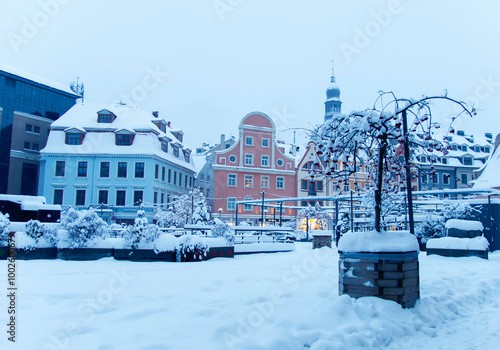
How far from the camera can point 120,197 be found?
41.7 m

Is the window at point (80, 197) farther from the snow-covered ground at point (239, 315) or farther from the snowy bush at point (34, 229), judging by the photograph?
the snow-covered ground at point (239, 315)

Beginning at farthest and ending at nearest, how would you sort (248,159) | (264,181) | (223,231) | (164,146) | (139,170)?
(264,181) → (248,159) → (164,146) → (139,170) → (223,231)

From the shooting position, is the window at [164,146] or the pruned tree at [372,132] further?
the window at [164,146]

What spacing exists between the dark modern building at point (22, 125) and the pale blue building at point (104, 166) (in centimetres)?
278

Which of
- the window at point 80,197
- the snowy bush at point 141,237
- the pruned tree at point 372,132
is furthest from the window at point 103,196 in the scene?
the pruned tree at point 372,132

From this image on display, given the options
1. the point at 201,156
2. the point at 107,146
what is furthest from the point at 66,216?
the point at 201,156

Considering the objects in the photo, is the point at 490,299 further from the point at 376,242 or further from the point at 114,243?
the point at 114,243

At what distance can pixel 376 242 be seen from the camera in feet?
22.0

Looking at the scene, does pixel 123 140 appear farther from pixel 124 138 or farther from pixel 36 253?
pixel 36 253

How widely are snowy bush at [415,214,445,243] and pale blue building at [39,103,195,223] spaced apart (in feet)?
85.7

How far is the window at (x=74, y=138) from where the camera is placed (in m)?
41.9

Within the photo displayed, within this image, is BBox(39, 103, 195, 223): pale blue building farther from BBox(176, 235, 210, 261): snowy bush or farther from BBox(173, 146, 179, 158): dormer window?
BBox(176, 235, 210, 261): snowy bush

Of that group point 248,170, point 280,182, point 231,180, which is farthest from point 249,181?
point 280,182

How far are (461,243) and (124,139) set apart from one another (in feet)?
113
